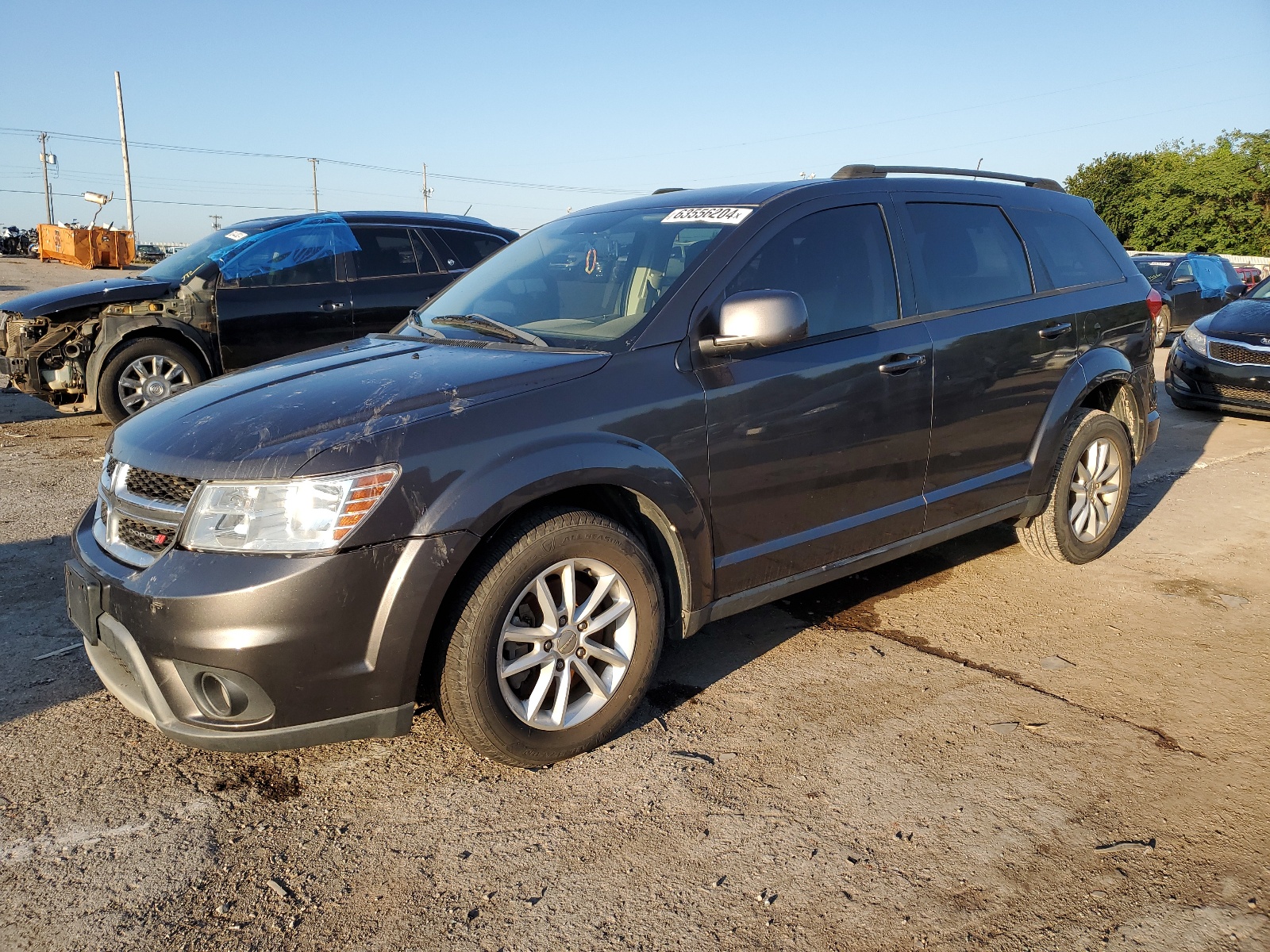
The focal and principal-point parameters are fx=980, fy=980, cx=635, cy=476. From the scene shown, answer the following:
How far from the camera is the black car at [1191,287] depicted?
16.4 metres

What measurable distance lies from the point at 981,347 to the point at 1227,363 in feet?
21.6

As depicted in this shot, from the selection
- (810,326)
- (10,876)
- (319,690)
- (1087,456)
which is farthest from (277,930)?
(1087,456)

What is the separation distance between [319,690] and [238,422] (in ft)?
2.74

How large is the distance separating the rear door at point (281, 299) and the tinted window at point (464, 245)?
944mm

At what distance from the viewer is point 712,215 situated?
12.4 feet

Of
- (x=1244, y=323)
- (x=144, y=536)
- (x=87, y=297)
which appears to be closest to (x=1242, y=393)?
(x=1244, y=323)

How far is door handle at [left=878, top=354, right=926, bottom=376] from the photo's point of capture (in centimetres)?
385

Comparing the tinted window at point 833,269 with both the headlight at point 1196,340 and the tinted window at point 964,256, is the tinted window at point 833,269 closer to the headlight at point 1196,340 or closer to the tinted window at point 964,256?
the tinted window at point 964,256

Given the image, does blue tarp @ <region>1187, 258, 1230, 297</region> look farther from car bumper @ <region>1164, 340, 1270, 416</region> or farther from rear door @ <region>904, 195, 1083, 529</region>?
rear door @ <region>904, 195, 1083, 529</region>

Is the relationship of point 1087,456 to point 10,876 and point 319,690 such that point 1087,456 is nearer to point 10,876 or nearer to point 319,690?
point 319,690

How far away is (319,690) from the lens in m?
2.66

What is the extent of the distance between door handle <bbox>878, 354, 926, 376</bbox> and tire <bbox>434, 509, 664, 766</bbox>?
1.34m

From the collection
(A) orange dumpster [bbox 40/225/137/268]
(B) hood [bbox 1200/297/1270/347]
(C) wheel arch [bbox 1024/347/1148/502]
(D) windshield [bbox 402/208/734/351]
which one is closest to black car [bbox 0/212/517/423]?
(D) windshield [bbox 402/208/734/351]

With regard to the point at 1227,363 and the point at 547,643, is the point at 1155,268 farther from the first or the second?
the point at 547,643
